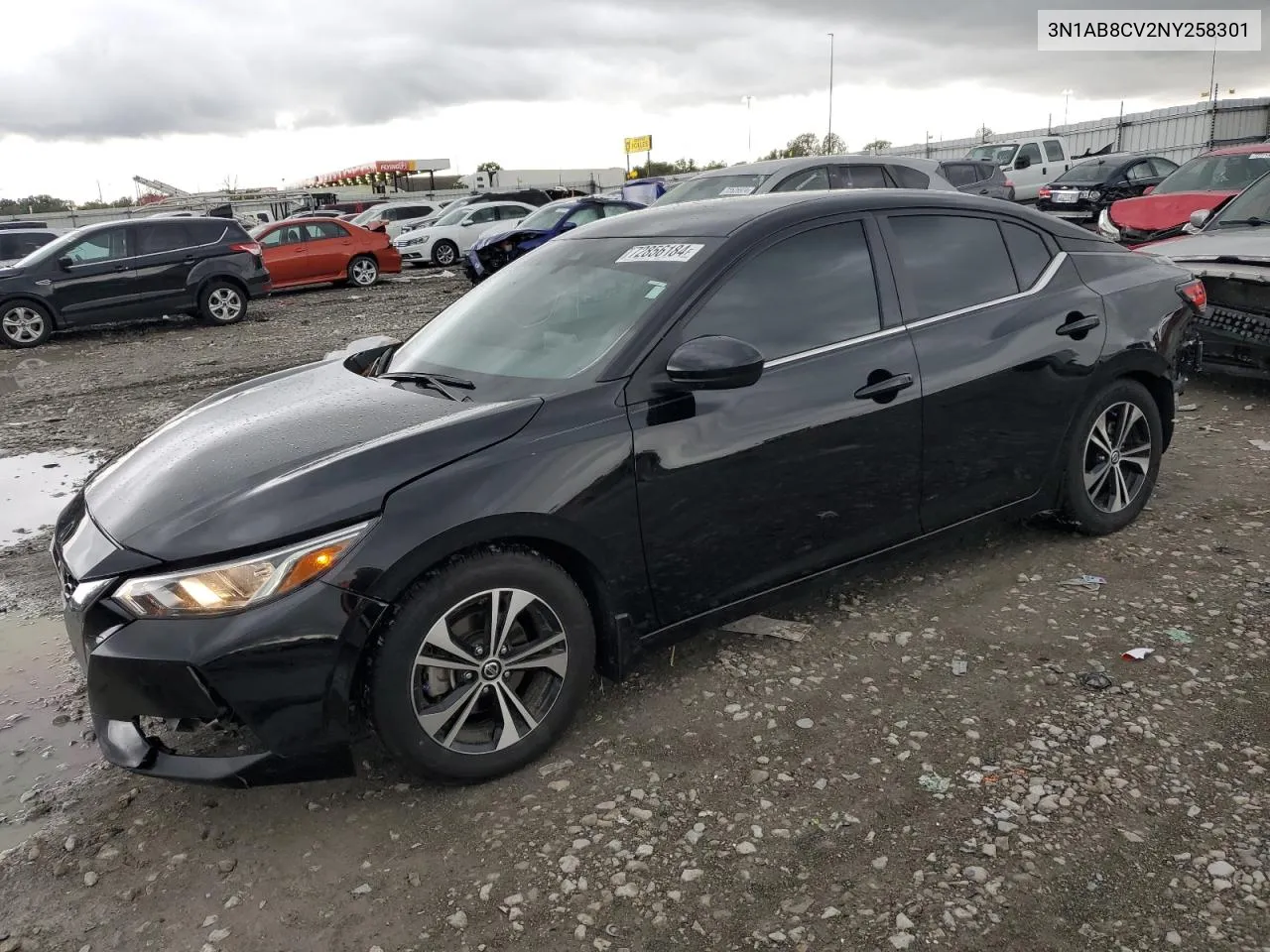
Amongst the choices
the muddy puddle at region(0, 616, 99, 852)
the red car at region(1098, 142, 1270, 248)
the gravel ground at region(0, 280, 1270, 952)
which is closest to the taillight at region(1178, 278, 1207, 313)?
the gravel ground at region(0, 280, 1270, 952)

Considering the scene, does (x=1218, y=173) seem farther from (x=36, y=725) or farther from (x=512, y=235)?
(x=36, y=725)

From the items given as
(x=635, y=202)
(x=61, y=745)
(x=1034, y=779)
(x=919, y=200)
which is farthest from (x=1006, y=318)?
(x=635, y=202)

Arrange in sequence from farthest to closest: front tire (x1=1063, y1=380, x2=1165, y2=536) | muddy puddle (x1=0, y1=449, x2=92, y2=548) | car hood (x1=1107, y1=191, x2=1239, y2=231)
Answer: car hood (x1=1107, y1=191, x2=1239, y2=231), muddy puddle (x1=0, y1=449, x2=92, y2=548), front tire (x1=1063, y1=380, x2=1165, y2=536)

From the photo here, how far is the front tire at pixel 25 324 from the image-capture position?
12844mm

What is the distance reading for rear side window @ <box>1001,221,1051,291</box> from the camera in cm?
411

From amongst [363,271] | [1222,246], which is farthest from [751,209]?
[363,271]

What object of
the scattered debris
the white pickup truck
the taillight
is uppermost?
the white pickup truck

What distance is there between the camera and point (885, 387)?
3.53 metres

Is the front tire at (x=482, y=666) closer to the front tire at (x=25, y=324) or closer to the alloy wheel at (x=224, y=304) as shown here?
the front tire at (x=25, y=324)

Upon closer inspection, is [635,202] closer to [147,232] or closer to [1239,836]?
[147,232]

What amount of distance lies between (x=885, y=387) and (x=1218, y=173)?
10751 mm

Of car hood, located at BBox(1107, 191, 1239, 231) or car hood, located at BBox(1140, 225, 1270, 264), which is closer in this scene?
car hood, located at BBox(1140, 225, 1270, 264)

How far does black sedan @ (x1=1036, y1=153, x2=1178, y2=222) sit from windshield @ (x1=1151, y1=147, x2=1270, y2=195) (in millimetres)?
6898

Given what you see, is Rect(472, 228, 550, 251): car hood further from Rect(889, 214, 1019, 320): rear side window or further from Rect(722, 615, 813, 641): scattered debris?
Rect(722, 615, 813, 641): scattered debris
